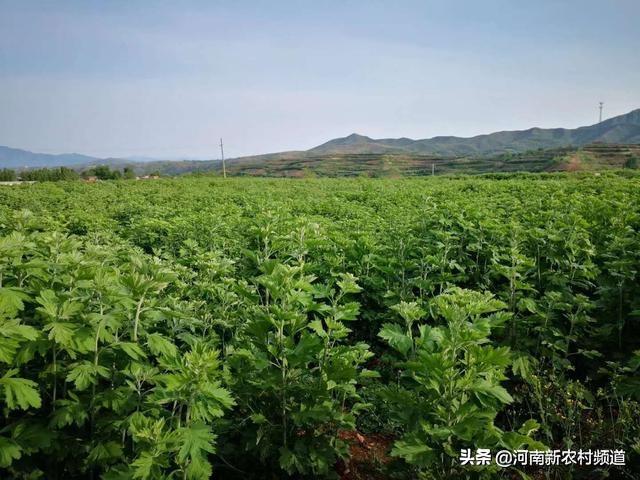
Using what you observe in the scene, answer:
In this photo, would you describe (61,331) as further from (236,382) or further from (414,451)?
(414,451)

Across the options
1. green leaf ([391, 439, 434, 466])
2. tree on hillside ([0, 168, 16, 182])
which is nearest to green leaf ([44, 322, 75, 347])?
green leaf ([391, 439, 434, 466])

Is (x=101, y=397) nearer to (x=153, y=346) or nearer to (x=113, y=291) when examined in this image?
(x=153, y=346)

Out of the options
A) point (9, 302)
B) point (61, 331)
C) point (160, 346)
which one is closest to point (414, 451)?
point (160, 346)

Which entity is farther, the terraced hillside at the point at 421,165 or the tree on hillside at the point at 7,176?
the terraced hillside at the point at 421,165

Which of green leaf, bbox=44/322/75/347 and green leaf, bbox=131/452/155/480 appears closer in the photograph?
green leaf, bbox=131/452/155/480

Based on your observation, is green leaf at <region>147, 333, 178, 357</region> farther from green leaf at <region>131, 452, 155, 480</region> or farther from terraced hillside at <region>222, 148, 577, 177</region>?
terraced hillside at <region>222, 148, 577, 177</region>

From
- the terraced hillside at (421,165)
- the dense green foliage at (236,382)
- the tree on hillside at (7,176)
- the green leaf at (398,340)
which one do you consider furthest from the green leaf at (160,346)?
the tree on hillside at (7,176)

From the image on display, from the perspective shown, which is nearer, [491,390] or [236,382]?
[491,390]

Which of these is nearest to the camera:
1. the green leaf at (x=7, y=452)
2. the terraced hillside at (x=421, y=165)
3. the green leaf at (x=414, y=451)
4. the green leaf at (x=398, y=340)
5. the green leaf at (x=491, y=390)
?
the green leaf at (x=7, y=452)

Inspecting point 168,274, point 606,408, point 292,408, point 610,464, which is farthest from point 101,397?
point 606,408

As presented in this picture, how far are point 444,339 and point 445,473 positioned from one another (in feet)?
2.73

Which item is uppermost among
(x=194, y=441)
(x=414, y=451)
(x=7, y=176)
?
(x=7, y=176)

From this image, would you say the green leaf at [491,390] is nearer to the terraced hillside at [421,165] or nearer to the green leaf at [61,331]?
the green leaf at [61,331]

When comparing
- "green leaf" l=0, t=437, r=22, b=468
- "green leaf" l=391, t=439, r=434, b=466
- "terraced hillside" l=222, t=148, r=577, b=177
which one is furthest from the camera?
"terraced hillside" l=222, t=148, r=577, b=177
